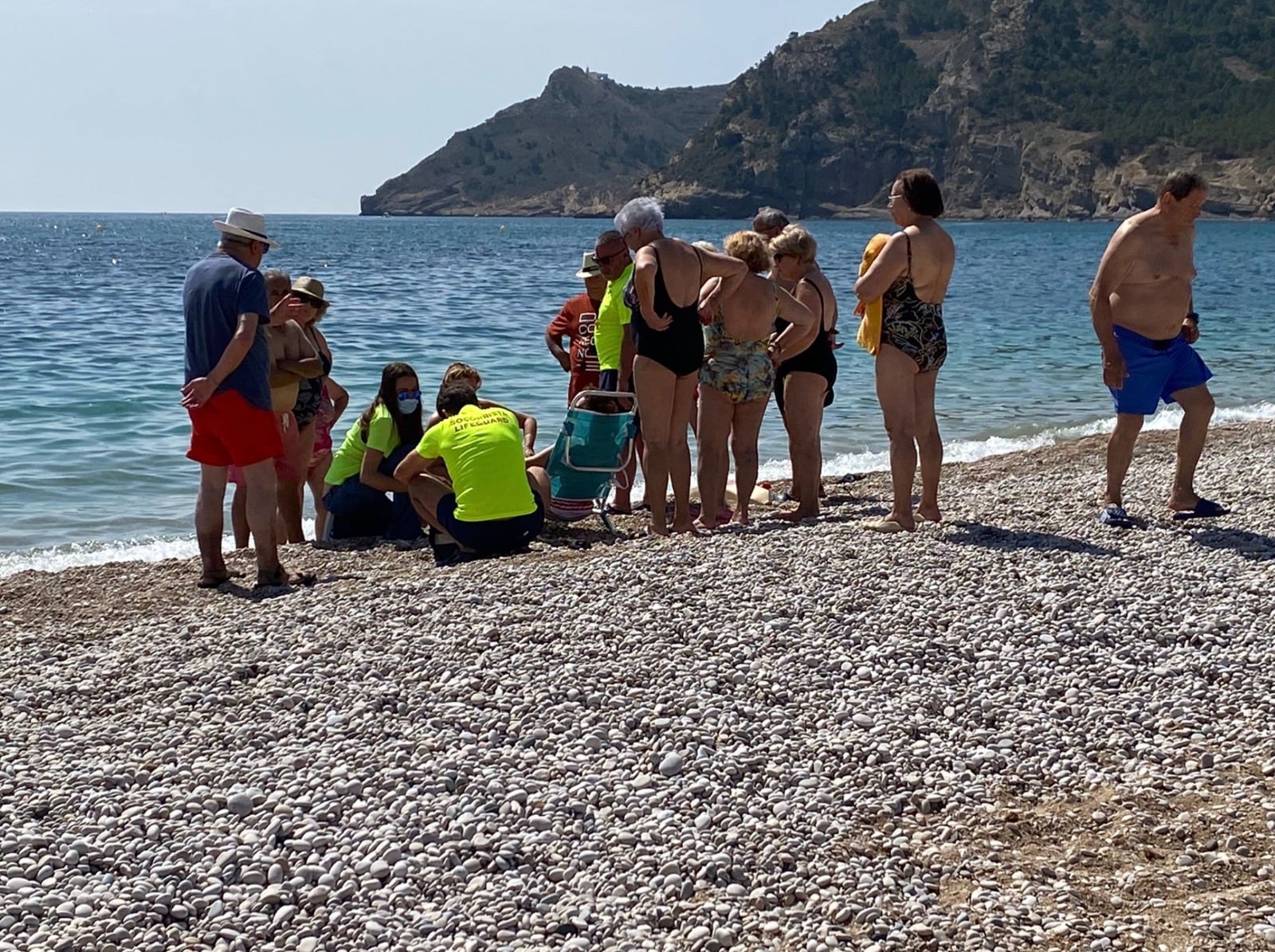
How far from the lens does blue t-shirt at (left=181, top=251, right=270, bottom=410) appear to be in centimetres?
621

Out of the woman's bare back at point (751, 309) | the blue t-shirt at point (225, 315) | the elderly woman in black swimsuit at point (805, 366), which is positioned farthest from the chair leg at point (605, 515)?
the blue t-shirt at point (225, 315)

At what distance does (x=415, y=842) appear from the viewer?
363 cm

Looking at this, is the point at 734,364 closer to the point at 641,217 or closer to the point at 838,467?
the point at 641,217

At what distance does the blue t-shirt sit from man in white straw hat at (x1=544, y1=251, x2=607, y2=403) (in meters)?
2.51

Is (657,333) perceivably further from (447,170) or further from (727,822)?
(447,170)

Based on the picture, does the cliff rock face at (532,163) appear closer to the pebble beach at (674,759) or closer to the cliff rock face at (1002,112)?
the cliff rock face at (1002,112)

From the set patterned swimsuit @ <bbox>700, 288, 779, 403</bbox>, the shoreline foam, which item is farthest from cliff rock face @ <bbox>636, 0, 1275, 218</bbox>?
patterned swimsuit @ <bbox>700, 288, 779, 403</bbox>

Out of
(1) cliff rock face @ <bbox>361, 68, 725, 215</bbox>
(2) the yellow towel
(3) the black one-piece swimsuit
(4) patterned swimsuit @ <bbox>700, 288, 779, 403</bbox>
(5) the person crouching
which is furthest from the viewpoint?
(1) cliff rock face @ <bbox>361, 68, 725, 215</bbox>

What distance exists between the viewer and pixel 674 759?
4.04m

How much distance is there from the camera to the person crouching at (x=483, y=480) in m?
7.04

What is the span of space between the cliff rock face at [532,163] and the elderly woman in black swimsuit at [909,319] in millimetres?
174177

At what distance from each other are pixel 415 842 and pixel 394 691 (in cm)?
94

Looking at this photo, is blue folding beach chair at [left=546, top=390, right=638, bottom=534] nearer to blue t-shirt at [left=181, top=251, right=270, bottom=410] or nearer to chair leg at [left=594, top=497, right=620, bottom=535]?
chair leg at [left=594, top=497, right=620, bottom=535]

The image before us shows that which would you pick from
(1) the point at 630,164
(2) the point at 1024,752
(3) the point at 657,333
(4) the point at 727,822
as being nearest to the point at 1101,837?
(2) the point at 1024,752
